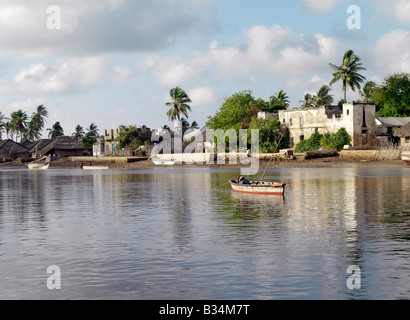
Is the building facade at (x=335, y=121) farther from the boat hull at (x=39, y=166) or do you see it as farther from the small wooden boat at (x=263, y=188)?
the boat hull at (x=39, y=166)

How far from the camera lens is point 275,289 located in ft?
40.8

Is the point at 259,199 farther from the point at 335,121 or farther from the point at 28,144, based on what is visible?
the point at 28,144

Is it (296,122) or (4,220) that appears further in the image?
(296,122)

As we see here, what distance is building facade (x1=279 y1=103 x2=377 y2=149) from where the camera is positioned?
83.4 meters

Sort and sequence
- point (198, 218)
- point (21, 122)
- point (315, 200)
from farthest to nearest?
point (21, 122), point (315, 200), point (198, 218)

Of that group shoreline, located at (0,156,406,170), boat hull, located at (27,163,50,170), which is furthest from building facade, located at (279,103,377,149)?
boat hull, located at (27,163,50,170)

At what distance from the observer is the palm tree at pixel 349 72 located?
304 ft

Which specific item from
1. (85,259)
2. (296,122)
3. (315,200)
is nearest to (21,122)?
(296,122)

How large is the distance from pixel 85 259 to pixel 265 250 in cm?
531

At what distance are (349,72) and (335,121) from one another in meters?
11.2

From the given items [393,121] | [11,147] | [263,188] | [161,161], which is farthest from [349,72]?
[11,147]

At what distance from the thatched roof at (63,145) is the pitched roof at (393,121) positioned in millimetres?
76726

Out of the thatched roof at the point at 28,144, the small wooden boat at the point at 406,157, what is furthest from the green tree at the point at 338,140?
the thatched roof at the point at 28,144

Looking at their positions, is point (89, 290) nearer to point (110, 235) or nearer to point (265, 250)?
point (265, 250)
